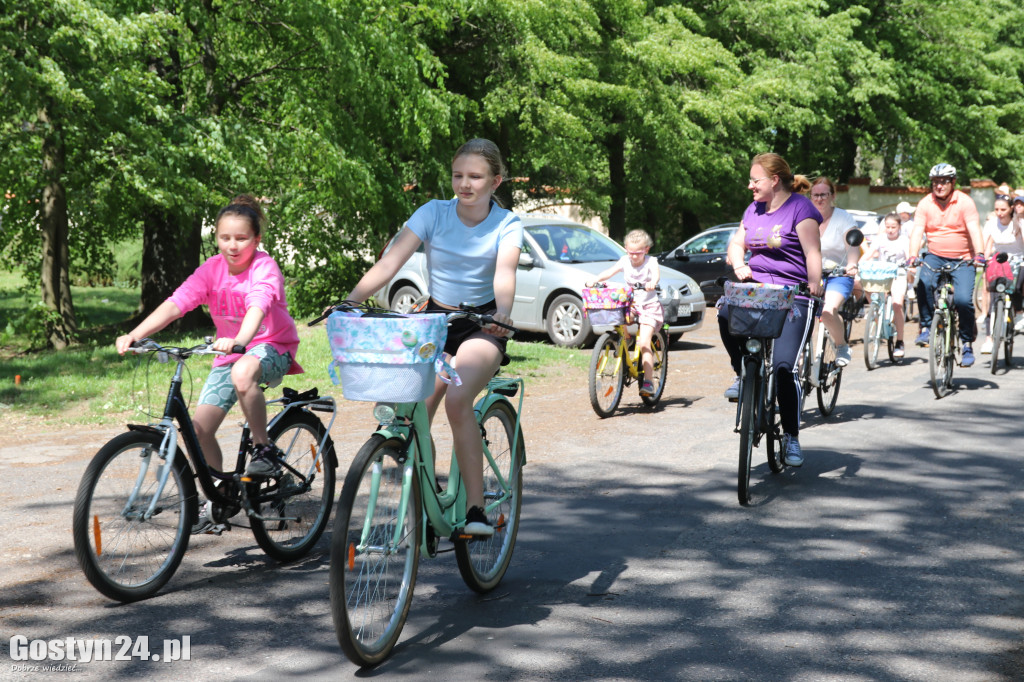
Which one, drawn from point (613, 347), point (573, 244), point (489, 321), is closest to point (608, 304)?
point (613, 347)

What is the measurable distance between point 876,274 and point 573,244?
429 cm

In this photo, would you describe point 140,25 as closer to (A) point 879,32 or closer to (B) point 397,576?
(B) point 397,576

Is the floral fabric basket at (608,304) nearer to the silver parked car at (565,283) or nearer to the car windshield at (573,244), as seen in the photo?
the silver parked car at (565,283)

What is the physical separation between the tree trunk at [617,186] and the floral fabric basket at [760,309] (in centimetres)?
2113

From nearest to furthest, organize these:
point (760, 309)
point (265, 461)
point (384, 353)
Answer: point (384, 353) < point (265, 461) < point (760, 309)

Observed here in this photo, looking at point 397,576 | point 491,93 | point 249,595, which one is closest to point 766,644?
point 397,576

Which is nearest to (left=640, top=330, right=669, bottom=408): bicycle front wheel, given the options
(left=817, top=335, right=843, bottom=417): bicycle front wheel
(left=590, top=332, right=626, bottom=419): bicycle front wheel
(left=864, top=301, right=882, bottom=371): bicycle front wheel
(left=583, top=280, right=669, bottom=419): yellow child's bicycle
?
(left=583, top=280, right=669, bottom=419): yellow child's bicycle

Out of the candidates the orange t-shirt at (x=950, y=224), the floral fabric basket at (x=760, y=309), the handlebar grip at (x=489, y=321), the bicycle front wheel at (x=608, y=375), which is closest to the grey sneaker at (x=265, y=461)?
the handlebar grip at (x=489, y=321)

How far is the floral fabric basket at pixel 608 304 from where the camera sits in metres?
9.76

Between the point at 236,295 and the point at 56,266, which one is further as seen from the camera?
the point at 56,266

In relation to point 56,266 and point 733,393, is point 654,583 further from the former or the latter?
point 56,266

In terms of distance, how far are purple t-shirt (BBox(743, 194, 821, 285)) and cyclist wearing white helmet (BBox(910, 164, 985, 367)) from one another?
13.0 ft

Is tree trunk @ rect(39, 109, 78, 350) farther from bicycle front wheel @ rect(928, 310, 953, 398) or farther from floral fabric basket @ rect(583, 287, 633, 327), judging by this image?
bicycle front wheel @ rect(928, 310, 953, 398)

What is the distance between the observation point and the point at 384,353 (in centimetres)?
399
